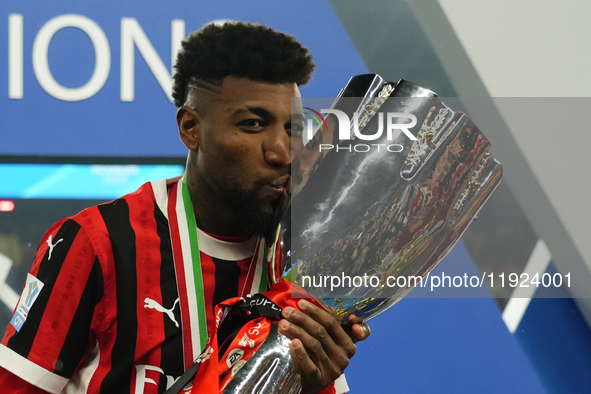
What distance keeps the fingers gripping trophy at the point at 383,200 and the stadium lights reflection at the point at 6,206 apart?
1.19 metres

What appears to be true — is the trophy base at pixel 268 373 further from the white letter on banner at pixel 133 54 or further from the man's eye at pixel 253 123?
the white letter on banner at pixel 133 54

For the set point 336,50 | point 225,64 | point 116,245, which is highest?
point 336,50

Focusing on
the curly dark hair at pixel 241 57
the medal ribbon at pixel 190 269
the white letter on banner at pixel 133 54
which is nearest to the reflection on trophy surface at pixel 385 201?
the medal ribbon at pixel 190 269

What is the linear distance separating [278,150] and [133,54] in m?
0.96

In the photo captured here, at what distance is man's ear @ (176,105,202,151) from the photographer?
1058 millimetres

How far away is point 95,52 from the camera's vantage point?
1.71m

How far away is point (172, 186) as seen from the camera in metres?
1.09

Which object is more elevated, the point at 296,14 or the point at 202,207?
the point at 296,14

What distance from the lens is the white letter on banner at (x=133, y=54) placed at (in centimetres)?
170

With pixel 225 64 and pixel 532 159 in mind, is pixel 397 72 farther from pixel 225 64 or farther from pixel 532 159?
pixel 225 64

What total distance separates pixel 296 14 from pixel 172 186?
91 centimetres

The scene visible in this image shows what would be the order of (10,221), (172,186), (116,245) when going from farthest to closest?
1. (10,221)
2. (172,186)
3. (116,245)

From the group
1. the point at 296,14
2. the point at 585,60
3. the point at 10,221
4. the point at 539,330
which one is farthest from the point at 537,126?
the point at 10,221

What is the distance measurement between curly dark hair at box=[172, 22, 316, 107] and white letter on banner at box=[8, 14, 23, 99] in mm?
803
